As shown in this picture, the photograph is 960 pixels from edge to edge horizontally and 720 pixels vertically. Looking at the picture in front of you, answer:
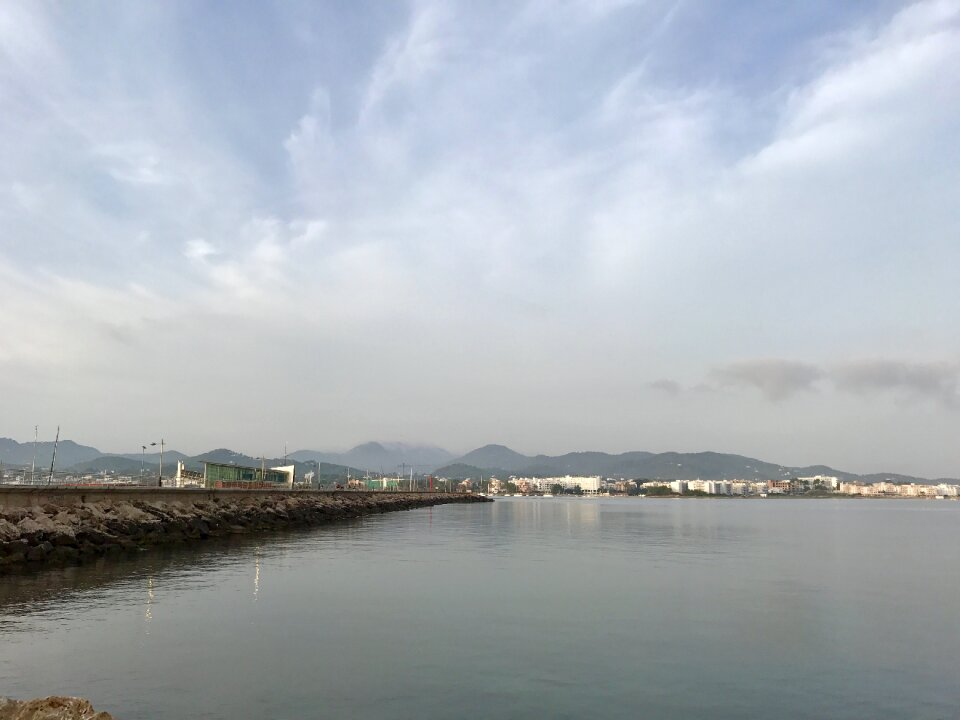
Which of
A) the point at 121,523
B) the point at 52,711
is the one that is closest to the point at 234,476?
the point at 121,523

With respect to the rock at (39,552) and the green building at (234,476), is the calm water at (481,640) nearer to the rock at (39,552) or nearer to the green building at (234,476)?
the rock at (39,552)

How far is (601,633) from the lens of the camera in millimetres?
20625

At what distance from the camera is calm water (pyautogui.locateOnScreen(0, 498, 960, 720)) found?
560 inches

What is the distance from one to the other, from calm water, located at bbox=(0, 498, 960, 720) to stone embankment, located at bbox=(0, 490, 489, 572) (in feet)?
13.2

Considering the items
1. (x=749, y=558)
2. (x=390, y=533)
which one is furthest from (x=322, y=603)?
(x=390, y=533)

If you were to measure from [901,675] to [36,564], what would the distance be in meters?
37.4

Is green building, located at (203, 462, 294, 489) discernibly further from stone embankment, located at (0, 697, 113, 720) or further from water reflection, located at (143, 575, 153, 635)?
stone embankment, located at (0, 697, 113, 720)

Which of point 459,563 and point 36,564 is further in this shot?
point 459,563

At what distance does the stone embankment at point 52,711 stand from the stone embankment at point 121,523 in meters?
26.5

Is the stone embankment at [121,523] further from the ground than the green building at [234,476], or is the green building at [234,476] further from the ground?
the green building at [234,476]

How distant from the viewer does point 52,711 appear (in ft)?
31.0

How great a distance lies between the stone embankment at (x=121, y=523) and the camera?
114ft

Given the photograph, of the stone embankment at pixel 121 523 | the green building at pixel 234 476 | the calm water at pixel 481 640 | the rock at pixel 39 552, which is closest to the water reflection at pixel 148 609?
the calm water at pixel 481 640

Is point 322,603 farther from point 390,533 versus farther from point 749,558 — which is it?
point 390,533
